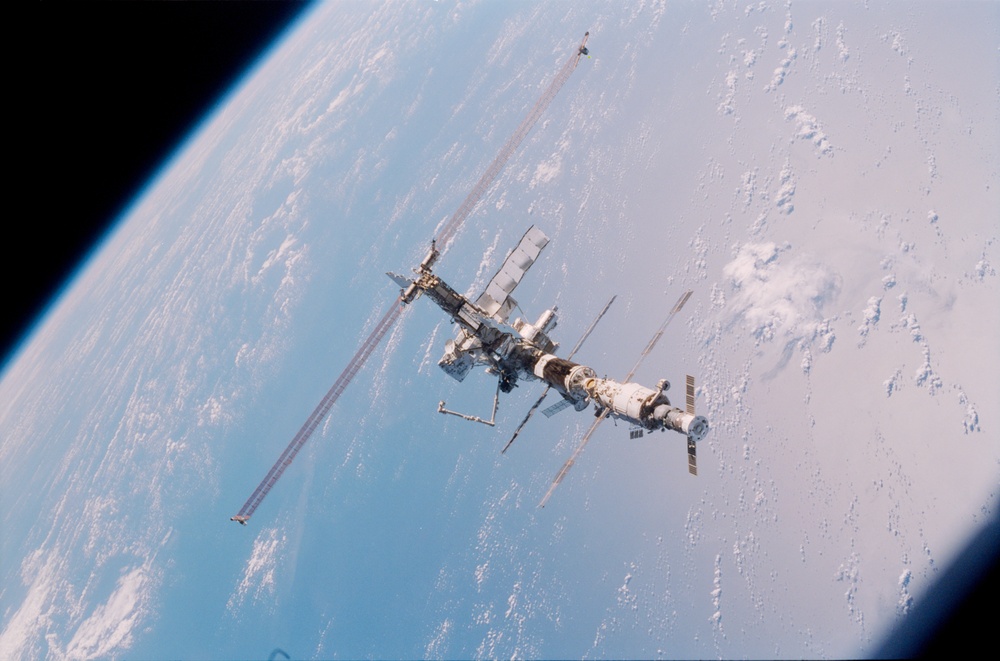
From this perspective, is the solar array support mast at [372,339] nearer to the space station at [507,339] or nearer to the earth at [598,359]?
the space station at [507,339]

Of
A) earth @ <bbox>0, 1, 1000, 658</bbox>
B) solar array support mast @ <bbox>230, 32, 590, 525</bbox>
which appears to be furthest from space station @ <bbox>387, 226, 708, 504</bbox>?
earth @ <bbox>0, 1, 1000, 658</bbox>

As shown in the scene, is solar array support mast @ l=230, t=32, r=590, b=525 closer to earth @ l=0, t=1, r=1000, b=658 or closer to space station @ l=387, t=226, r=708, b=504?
space station @ l=387, t=226, r=708, b=504

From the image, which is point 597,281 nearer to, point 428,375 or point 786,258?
point 786,258

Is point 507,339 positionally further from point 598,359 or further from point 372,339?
point 598,359

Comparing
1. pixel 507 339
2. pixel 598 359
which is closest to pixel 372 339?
pixel 507 339

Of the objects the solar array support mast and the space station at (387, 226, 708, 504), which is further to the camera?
the solar array support mast

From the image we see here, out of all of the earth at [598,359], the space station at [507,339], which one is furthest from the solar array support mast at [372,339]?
the earth at [598,359]

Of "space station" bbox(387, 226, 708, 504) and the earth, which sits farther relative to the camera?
the earth

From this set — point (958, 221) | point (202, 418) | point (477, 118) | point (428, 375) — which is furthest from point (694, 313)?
point (202, 418)
